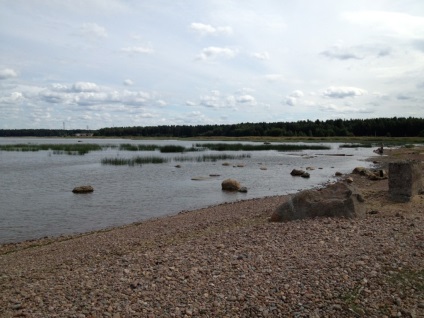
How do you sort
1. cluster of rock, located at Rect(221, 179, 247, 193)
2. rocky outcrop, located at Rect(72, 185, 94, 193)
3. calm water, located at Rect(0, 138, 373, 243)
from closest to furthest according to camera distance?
calm water, located at Rect(0, 138, 373, 243) → rocky outcrop, located at Rect(72, 185, 94, 193) → cluster of rock, located at Rect(221, 179, 247, 193)

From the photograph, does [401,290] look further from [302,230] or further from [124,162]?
[124,162]

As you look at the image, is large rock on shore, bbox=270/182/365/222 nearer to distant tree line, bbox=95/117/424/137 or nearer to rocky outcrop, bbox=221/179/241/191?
rocky outcrop, bbox=221/179/241/191

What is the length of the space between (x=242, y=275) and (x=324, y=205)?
21.2ft

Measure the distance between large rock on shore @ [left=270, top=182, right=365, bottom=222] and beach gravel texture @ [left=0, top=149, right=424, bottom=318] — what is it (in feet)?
2.56

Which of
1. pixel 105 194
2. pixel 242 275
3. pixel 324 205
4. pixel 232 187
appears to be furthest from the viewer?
pixel 232 187

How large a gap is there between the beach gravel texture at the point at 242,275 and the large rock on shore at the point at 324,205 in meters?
0.78

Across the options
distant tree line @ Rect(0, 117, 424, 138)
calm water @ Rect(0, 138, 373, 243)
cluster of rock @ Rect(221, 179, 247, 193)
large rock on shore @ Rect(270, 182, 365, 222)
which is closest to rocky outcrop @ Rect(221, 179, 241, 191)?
cluster of rock @ Rect(221, 179, 247, 193)

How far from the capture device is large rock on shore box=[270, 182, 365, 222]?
13.0 m

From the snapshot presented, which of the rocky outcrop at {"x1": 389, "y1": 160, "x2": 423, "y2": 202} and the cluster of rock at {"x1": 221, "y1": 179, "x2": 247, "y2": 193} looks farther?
the cluster of rock at {"x1": 221, "y1": 179, "x2": 247, "y2": 193}

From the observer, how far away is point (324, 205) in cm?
1326

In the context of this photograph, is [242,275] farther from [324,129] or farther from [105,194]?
[324,129]

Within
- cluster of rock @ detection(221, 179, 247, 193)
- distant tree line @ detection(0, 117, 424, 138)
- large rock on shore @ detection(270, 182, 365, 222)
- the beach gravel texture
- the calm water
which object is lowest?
the calm water

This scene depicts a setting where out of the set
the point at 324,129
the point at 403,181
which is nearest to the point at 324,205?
the point at 403,181

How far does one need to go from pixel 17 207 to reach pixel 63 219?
5.07m
